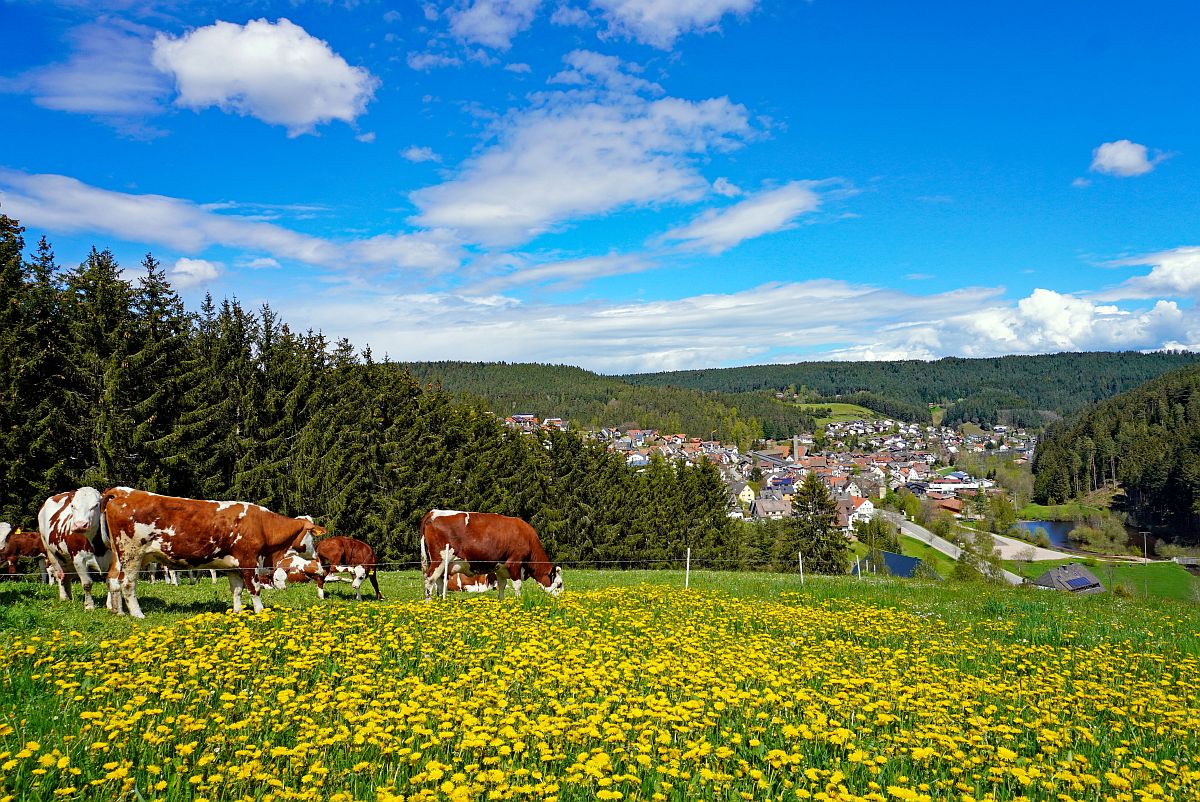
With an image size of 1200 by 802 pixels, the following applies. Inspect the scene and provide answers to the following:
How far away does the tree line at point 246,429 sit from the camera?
25.8 metres

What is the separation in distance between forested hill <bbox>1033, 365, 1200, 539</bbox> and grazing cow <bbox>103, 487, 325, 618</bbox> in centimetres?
16209

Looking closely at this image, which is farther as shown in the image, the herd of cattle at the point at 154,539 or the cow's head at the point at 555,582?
the cow's head at the point at 555,582

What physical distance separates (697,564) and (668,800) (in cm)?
5136

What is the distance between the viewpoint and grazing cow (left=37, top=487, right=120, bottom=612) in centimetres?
1371

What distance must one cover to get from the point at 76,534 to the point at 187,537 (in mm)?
2348

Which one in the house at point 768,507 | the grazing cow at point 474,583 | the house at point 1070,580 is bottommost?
the house at point 768,507

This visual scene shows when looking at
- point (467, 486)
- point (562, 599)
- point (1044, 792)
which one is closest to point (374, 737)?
point (1044, 792)

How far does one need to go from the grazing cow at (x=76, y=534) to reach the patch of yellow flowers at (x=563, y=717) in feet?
14.5

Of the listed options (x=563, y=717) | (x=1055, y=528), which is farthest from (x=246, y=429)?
(x=1055, y=528)

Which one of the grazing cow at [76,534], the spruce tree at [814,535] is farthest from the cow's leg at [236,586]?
the spruce tree at [814,535]

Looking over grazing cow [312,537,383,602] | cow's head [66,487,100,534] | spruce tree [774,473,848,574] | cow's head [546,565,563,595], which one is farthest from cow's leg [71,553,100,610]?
spruce tree [774,473,848,574]

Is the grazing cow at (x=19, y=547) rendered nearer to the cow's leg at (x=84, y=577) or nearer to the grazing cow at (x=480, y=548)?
the cow's leg at (x=84, y=577)

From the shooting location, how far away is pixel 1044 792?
6000 mm

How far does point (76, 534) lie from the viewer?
1372 cm
